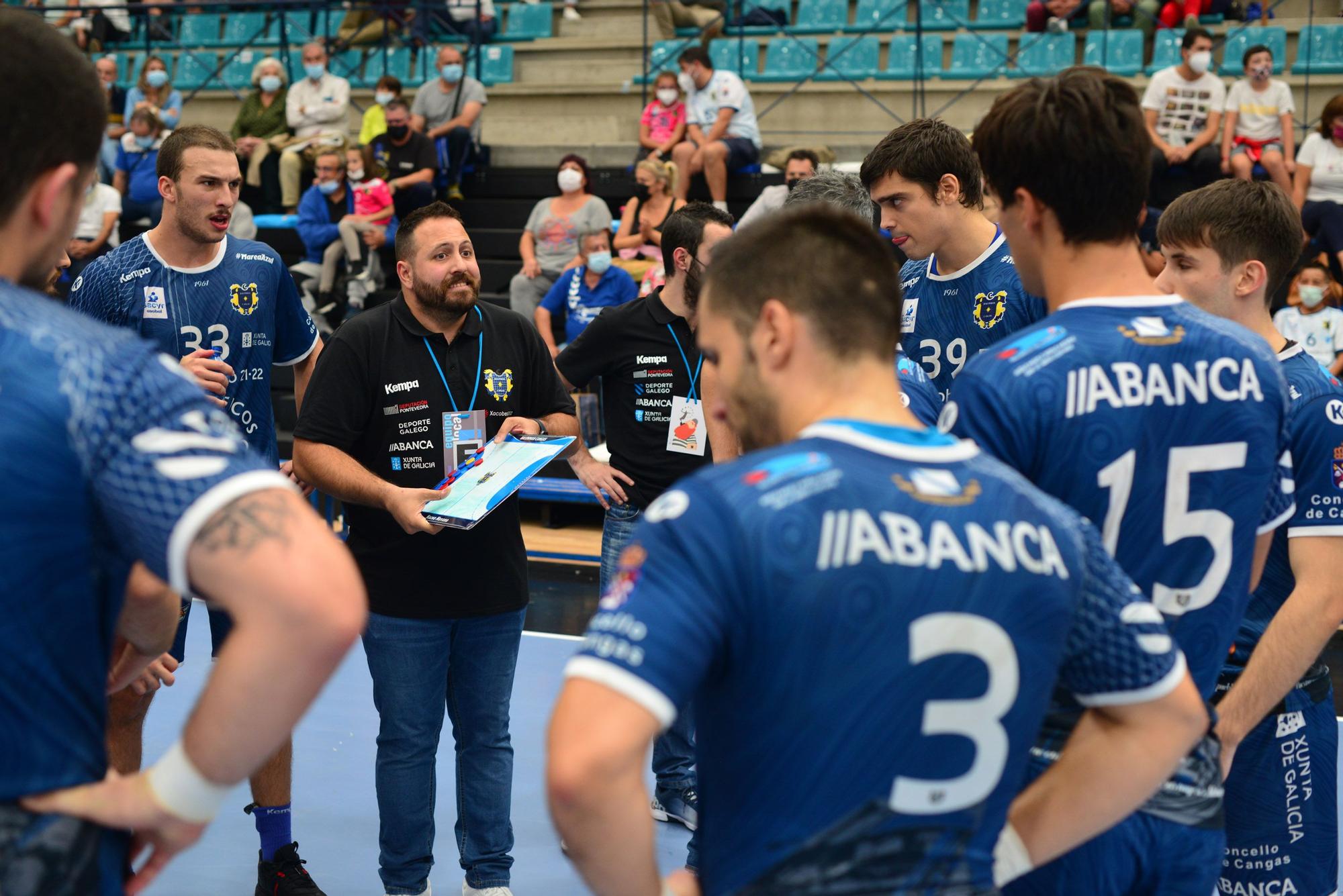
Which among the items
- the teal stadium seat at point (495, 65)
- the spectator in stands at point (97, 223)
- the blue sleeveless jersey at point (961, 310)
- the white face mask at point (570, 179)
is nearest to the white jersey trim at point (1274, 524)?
the blue sleeveless jersey at point (961, 310)

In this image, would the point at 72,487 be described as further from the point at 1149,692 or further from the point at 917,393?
the point at 917,393

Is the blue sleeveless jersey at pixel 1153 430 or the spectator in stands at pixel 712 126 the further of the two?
the spectator in stands at pixel 712 126

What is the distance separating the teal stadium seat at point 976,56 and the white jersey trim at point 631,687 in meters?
12.1

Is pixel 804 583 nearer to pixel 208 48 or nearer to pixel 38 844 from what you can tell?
pixel 38 844

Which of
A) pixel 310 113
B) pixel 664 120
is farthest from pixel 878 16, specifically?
pixel 310 113

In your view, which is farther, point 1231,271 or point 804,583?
point 1231,271

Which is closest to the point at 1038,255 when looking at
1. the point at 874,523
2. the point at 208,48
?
the point at 874,523

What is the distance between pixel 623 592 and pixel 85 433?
61 cm

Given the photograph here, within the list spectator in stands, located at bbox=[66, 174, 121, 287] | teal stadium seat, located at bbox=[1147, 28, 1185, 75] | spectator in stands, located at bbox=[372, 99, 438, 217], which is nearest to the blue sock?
spectator in stands, located at bbox=[372, 99, 438, 217]

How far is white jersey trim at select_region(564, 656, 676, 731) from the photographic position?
1365mm

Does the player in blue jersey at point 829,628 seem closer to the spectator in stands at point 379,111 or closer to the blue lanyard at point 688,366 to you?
the blue lanyard at point 688,366

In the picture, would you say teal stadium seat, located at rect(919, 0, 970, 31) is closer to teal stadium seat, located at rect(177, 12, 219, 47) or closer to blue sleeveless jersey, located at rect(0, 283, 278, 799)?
teal stadium seat, located at rect(177, 12, 219, 47)

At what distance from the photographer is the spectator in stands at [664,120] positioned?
38.0 feet

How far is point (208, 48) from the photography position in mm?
15891
